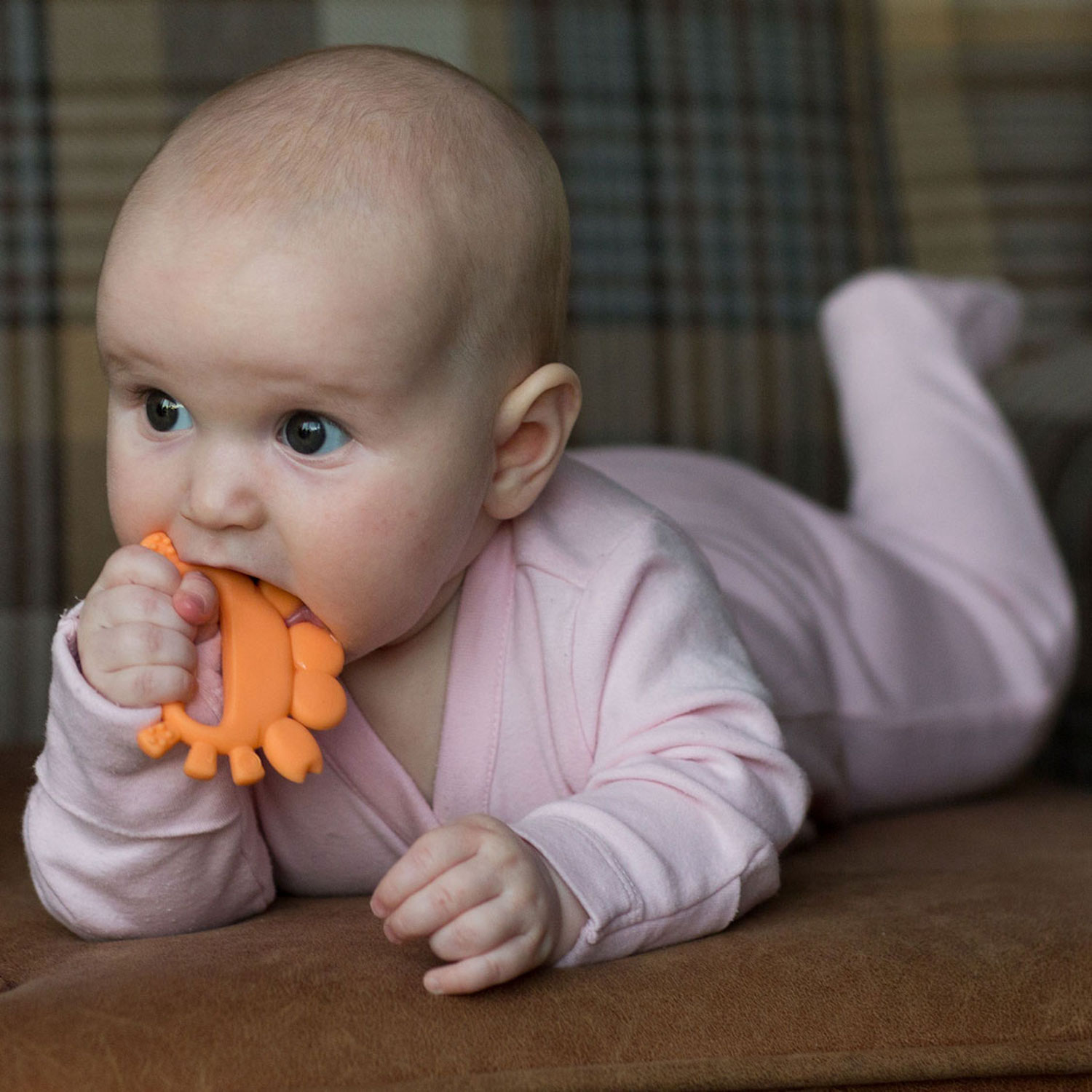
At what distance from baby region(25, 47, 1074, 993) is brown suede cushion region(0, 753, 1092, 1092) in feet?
0.11

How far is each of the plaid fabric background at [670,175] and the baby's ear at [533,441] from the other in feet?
2.35

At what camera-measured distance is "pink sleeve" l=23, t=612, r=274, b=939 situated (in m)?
0.76

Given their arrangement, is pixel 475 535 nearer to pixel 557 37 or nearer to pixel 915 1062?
pixel 915 1062

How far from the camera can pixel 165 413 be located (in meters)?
Result: 0.75

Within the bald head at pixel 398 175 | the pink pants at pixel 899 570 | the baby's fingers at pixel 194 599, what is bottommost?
the pink pants at pixel 899 570

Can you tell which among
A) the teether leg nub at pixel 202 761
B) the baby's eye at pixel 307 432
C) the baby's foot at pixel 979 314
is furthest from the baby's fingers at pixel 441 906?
the baby's foot at pixel 979 314

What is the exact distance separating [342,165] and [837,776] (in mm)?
630

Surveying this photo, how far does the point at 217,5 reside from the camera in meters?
1.53

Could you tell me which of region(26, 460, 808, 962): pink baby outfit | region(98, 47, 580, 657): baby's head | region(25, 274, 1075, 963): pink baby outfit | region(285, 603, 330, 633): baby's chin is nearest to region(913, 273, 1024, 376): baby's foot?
region(25, 274, 1075, 963): pink baby outfit

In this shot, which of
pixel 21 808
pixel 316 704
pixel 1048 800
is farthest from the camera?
pixel 1048 800

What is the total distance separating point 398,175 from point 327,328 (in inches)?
3.7

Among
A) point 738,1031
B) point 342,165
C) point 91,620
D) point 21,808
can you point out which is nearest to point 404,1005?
point 738,1031

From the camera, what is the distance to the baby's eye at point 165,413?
0.75 meters

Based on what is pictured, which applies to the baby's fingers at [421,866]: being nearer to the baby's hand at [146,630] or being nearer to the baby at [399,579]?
the baby at [399,579]
